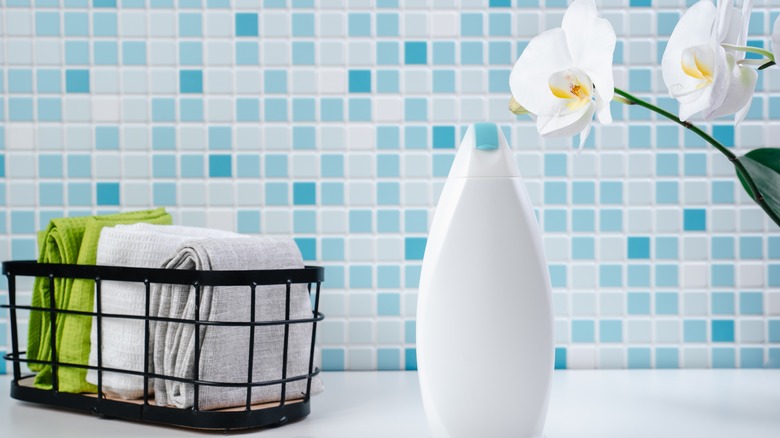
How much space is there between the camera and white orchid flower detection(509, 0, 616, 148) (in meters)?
0.54

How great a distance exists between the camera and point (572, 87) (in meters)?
0.56

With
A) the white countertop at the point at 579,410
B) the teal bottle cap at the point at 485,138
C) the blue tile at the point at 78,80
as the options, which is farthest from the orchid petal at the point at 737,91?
the blue tile at the point at 78,80

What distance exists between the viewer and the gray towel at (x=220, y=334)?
645mm

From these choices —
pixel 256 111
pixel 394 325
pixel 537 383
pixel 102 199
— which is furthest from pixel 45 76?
pixel 537 383

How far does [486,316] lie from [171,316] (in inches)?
12.1

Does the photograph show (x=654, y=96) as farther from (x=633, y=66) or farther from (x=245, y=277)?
(x=245, y=277)

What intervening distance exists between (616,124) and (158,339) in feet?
2.22

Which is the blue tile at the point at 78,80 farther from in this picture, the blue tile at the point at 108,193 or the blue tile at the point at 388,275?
the blue tile at the point at 388,275

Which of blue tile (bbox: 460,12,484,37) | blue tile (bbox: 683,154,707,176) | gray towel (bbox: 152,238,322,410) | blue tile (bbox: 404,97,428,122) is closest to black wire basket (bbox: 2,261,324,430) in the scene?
gray towel (bbox: 152,238,322,410)

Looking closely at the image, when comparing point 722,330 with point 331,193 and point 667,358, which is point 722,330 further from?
point 331,193

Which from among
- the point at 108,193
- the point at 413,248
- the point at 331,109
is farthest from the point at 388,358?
the point at 108,193

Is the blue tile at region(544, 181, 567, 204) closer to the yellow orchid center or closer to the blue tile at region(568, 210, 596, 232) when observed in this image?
the blue tile at region(568, 210, 596, 232)

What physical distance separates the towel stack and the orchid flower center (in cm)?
33

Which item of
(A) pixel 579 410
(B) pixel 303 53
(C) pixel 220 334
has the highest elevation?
(B) pixel 303 53
